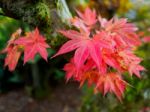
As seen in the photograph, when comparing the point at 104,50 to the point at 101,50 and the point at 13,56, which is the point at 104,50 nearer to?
the point at 101,50

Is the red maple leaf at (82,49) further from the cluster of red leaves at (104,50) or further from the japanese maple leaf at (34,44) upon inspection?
the japanese maple leaf at (34,44)

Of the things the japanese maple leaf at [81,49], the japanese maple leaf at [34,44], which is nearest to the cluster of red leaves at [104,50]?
the japanese maple leaf at [81,49]

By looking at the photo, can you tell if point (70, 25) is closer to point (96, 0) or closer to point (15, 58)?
point (15, 58)

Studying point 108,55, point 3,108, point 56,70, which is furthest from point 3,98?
point 108,55

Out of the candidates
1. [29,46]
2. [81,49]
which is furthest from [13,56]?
[81,49]

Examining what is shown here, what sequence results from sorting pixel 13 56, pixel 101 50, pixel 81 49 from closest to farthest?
pixel 81 49, pixel 101 50, pixel 13 56

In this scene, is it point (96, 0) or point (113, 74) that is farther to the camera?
point (96, 0)
